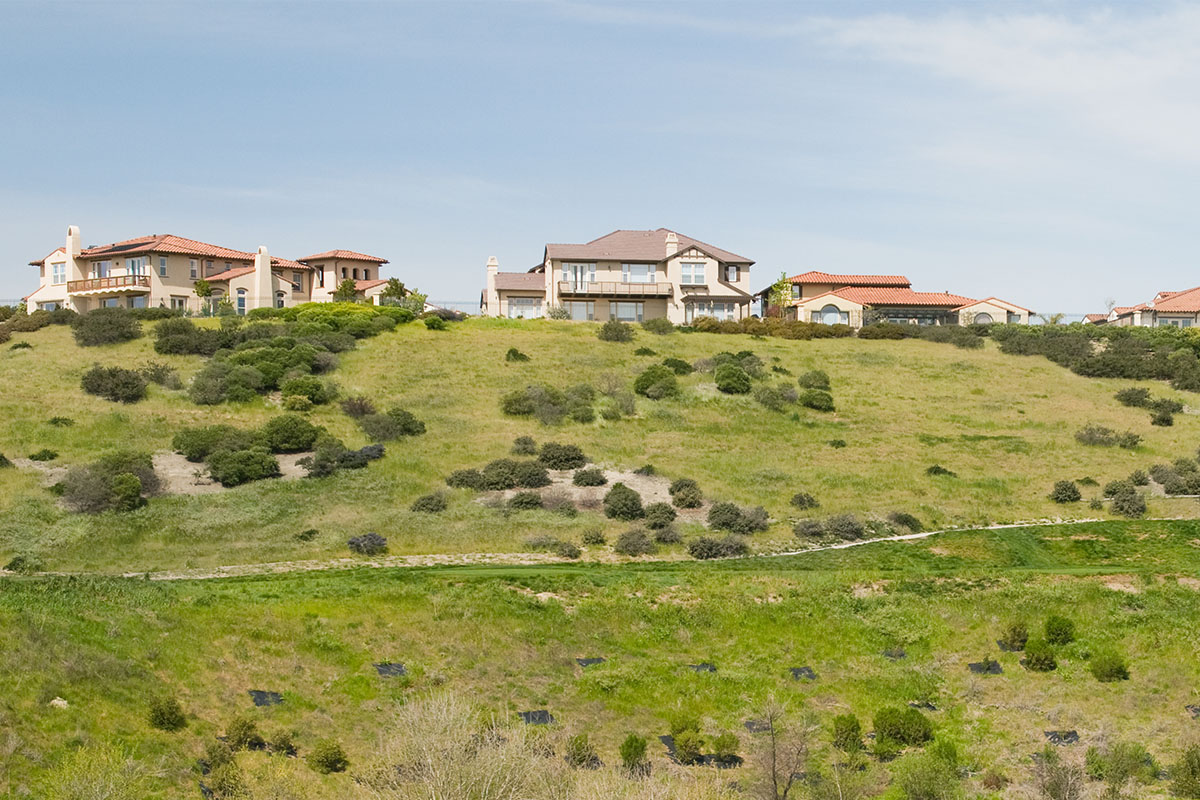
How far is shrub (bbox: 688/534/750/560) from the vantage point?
51.7m

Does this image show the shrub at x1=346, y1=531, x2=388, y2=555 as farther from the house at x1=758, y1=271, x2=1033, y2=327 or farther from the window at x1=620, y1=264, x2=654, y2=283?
the house at x1=758, y1=271, x2=1033, y2=327

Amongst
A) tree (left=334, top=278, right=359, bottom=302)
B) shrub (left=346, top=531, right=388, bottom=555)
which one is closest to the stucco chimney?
tree (left=334, top=278, right=359, bottom=302)

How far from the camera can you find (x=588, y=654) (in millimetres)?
39188

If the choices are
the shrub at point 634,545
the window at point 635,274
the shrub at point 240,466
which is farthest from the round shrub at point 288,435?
the window at point 635,274

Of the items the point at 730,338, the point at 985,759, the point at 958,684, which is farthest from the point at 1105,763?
the point at 730,338

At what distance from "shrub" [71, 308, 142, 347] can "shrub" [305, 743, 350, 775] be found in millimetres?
59558

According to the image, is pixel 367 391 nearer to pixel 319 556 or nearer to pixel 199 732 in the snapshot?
pixel 319 556

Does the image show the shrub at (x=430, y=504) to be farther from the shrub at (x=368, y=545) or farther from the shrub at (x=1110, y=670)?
the shrub at (x=1110, y=670)

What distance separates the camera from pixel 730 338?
9581 cm

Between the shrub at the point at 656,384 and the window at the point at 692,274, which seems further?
the window at the point at 692,274

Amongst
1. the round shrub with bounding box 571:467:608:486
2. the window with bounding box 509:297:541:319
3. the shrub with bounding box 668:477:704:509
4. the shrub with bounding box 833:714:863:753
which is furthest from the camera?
the window with bounding box 509:297:541:319

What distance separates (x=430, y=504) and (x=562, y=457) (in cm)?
937

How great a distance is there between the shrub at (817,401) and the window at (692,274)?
30163 millimetres

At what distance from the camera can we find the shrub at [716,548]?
5169cm
